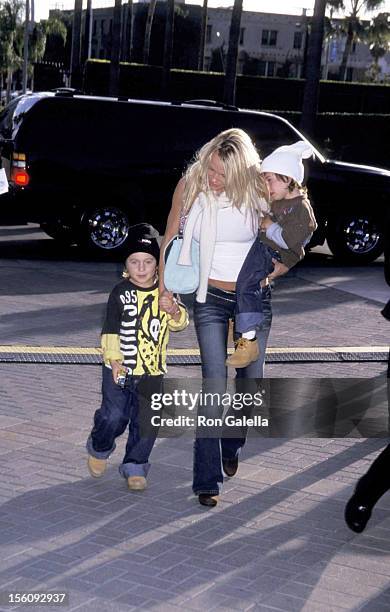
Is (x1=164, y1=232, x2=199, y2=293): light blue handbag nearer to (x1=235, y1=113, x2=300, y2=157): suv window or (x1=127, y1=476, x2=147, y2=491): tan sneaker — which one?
(x1=127, y1=476, x2=147, y2=491): tan sneaker

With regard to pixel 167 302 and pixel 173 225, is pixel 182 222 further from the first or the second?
pixel 167 302

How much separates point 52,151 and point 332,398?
7.58 metres

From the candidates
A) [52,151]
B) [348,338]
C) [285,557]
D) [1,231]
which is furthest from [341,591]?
[1,231]

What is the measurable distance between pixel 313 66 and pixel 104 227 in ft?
40.7

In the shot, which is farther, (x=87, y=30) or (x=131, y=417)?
(x=87, y=30)

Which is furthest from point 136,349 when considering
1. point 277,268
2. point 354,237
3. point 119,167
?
point 354,237

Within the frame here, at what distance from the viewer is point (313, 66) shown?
25.7 metres

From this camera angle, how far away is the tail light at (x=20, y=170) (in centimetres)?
1437

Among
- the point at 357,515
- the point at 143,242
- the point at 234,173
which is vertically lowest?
the point at 357,515

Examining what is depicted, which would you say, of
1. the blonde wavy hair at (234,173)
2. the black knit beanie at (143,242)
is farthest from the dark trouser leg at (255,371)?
the black knit beanie at (143,242)

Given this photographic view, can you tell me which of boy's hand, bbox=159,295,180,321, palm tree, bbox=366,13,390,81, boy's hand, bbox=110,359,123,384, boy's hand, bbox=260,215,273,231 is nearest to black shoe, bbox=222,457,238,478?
boy's hand, bbox=110,359,123,384

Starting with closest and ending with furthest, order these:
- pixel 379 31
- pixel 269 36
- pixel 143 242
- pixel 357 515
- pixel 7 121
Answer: pixel 357 515
pixel 143 242
pixel 7 121
pixel 379 31
pixel 269 36

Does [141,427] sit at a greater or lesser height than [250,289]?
lesser

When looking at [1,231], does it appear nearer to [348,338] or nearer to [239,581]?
[348,338]
